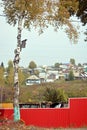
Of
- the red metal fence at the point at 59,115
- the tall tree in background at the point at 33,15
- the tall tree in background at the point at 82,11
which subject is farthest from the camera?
the red metal fence at the point at 59,115

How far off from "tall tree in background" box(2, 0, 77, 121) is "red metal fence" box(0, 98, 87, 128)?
17.9 feet

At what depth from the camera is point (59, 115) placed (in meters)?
37.3

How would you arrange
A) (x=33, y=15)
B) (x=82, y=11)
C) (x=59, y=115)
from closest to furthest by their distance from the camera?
(x=33, y=15)
(x=82, y=11)
(x=59, y=115)

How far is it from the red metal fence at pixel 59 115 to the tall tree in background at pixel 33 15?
5.45 metres

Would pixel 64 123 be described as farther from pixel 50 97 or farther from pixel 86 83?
pixel 86 83

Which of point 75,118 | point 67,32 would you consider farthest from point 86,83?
point 67,32

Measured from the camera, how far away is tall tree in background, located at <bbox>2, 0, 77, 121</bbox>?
99.0ft

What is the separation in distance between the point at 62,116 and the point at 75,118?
1.03 meters

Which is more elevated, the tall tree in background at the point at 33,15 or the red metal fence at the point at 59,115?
the tall tree in background at the point at 33,15

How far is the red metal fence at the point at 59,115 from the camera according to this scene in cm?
3716

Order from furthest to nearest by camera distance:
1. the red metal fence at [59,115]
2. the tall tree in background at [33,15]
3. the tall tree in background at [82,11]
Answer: the red metal fence at [59,115] → the tall tree in background at [82,11] → the tall tree in background at [33,15]

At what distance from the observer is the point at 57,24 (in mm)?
31312

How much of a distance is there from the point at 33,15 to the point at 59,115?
10184 mm

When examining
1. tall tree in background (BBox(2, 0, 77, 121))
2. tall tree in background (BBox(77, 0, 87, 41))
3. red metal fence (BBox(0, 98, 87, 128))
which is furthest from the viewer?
red metal fence (BBox(0, 98, 87, 128))
